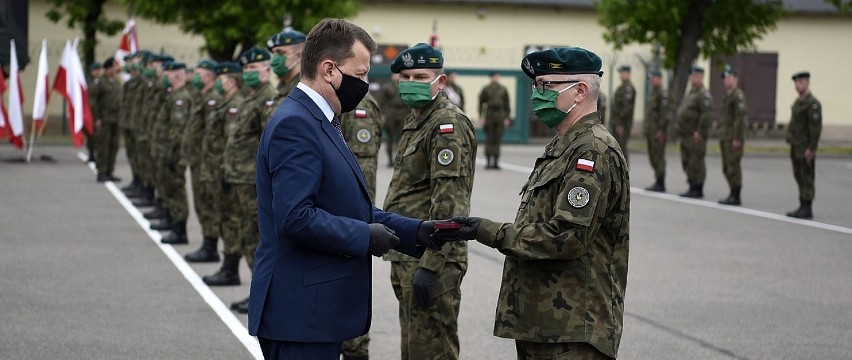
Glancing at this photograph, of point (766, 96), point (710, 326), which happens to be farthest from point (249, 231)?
point (766, 96)

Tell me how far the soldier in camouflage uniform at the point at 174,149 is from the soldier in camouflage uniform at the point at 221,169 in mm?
1688

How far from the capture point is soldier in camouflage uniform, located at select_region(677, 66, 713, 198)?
20250mm

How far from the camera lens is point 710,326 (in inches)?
362

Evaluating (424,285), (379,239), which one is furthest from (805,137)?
(379,239)

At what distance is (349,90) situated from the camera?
4.58 meters

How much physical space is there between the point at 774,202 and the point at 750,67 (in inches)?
966

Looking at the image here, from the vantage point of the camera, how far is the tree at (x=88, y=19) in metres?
34.8

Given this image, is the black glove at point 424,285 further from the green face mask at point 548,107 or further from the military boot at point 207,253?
the military boot at point 207,253

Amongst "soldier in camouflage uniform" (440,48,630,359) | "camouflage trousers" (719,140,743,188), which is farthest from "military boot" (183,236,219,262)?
"camouflage trousers" (719,140,743,188)

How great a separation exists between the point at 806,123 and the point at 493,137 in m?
9.51

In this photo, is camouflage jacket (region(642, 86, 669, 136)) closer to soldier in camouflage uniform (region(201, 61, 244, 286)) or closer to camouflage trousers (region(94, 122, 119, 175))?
camouflage trousers (region(94, 122, 119, 175))

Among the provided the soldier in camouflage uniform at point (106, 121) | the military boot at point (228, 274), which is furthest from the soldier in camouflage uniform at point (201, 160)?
the soldier in camouflage uniform at point (106, 121)

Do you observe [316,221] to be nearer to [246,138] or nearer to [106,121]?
[246,138]

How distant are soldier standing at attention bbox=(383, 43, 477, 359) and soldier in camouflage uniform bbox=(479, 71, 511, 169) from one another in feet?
64.4
